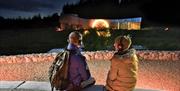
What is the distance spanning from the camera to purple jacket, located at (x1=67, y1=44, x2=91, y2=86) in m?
5.45

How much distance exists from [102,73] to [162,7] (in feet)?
29.7

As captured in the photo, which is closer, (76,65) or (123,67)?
(123,67)

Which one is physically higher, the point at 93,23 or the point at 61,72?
the point at 61,72

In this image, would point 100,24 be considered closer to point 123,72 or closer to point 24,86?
point 24,86

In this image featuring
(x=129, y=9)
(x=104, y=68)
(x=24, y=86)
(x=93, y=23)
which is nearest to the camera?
(x=24, y=86)

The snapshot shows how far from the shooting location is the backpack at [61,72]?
5.47m

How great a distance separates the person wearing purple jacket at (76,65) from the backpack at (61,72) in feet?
0.19

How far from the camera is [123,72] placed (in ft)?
17.0

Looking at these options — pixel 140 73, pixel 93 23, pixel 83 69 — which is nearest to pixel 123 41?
pixel 83 69

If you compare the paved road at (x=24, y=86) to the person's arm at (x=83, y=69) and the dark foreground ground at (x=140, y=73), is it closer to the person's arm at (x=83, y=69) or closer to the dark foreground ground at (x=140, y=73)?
the person's arm at (x=83, y=69)

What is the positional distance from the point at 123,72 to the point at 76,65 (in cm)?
72

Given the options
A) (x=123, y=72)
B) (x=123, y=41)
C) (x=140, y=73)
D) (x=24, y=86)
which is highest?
(x=123, y=41)

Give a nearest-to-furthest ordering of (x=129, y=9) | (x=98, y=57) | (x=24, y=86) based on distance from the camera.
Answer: (x=24, y=86) < (x=98, y=57) < (x=129, y=9)

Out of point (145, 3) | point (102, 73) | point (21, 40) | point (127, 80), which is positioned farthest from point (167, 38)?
point (127, 80)
